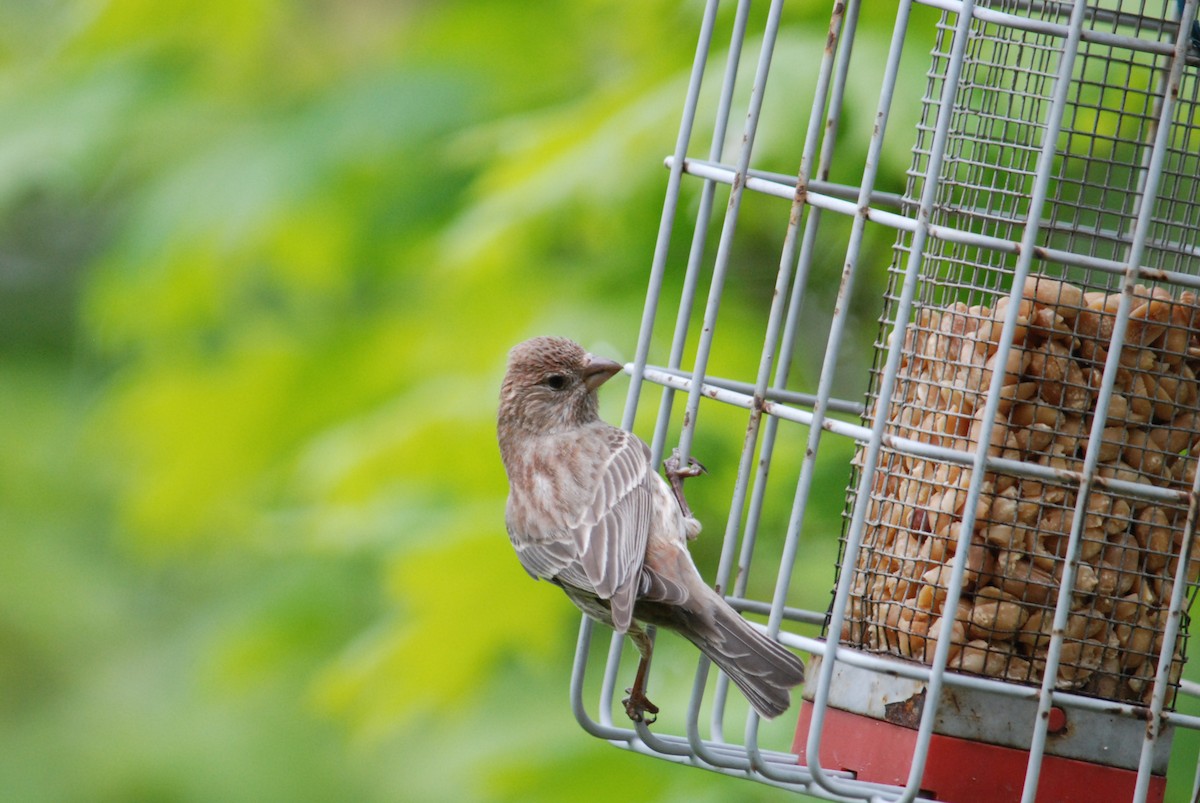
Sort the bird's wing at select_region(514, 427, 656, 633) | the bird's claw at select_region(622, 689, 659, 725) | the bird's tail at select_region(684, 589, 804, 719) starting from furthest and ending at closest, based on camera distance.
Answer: the bird's wing at select_region(514, 427, 656, 633)
the bird's claw at select_region(622, 689, 659, 725)
the bird's tail at select_region(684, 589, 804, 719)

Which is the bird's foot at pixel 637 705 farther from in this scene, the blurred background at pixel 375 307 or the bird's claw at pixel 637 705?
the blurred background at pixel 375 307

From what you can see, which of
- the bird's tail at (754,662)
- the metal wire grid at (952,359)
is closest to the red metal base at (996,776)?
the metal wire grid at (952,359)

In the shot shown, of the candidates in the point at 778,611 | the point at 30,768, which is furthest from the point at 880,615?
the point at 30,768

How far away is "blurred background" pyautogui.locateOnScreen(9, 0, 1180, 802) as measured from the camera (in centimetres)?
717

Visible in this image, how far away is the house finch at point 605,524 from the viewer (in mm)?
5191

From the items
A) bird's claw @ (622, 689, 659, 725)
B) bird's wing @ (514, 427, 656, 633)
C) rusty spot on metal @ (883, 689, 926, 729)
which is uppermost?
bird's wing @ (514, 427, 656, 633)

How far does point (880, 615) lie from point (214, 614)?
25.5 ft

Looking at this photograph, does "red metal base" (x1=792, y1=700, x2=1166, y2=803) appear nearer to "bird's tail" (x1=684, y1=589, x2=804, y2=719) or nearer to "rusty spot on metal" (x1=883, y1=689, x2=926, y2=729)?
"rusty spot on metal" (x1=883, y1=689, x2=926, y2=729)

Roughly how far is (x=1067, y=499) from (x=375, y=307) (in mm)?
6309

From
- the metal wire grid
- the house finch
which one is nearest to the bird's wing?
the house finch

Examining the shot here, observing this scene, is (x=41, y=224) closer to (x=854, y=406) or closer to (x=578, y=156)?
(x=578, y=156)

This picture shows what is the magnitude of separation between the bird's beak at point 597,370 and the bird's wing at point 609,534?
37 cm

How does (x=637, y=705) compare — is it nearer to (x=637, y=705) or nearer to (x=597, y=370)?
(x=637, y=705)

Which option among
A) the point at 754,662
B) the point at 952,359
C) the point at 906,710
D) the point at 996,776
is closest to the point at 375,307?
the point at 754,662
